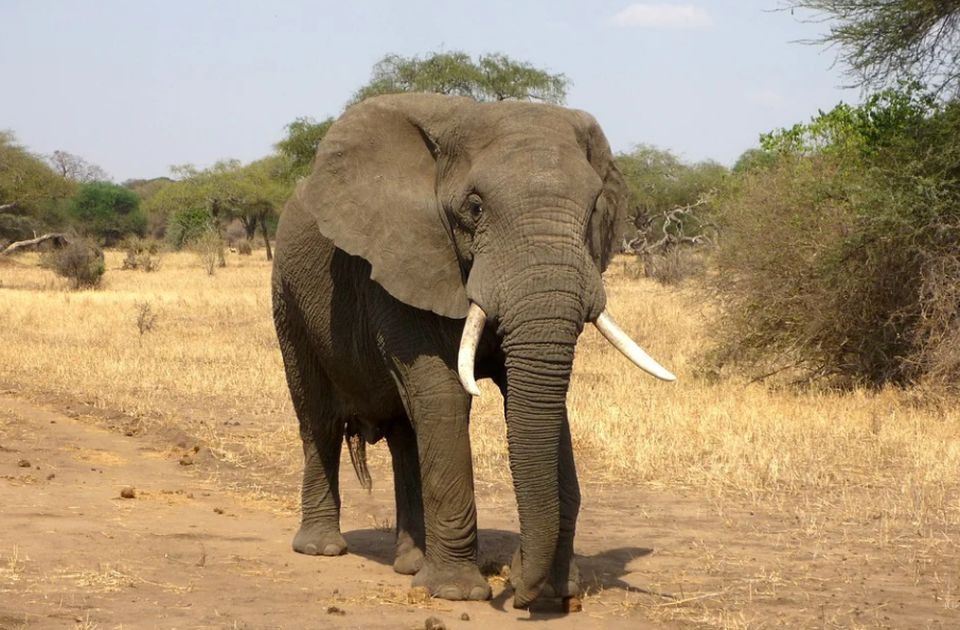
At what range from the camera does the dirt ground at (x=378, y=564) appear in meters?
5.47

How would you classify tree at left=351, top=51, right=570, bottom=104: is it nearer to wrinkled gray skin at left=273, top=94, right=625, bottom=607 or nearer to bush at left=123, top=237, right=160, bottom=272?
bush at left=123, top=237, right=160, bottom=272

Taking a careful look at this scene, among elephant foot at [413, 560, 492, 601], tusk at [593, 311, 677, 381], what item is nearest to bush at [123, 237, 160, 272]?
elephant foot at [413, 560, 492, 601]

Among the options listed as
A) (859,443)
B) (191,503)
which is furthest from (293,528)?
(859,443)

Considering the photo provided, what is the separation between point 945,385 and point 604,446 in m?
3.43

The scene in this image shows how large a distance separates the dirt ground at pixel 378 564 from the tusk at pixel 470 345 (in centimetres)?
106

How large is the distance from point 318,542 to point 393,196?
219cm

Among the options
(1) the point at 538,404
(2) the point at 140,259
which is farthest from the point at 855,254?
(2) the point at 140,259

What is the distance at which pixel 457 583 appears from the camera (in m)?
5.74

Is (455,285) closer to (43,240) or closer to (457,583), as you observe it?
(457,583)

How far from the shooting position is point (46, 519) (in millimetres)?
7113

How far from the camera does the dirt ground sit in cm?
547

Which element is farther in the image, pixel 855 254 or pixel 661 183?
pixel 661 183

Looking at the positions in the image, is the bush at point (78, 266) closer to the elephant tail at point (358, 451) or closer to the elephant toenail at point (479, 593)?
the elephant tail at point (358, 451)

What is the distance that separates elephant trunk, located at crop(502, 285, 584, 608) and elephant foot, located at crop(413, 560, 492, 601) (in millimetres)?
586
